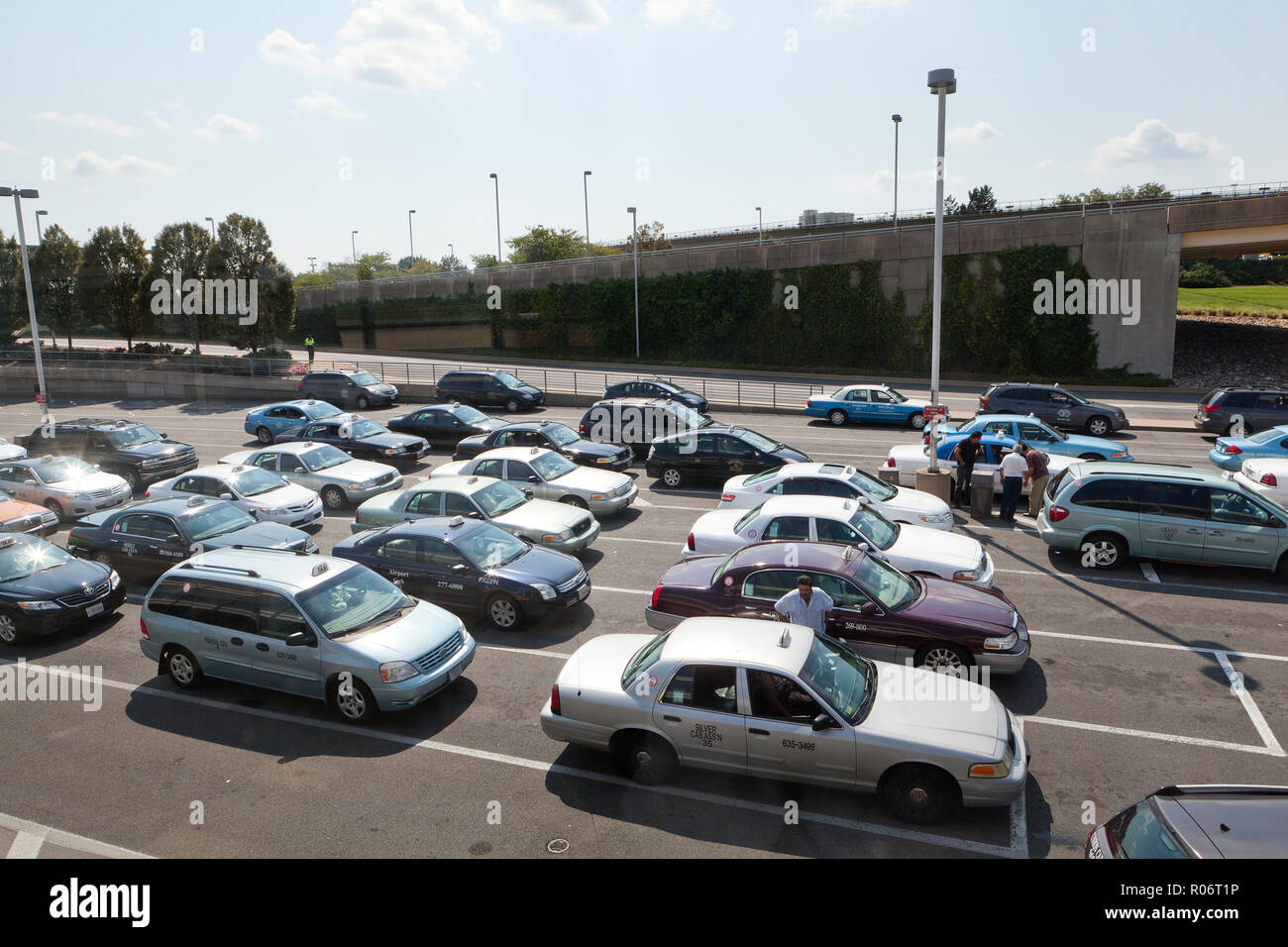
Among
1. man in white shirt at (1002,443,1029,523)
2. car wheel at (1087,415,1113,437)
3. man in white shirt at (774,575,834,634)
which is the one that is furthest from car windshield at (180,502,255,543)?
car wheel at (1087,415,1113,437)

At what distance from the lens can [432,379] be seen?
119 ft

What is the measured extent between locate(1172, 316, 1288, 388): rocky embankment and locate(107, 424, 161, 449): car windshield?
130ft

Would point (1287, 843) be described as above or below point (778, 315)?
below

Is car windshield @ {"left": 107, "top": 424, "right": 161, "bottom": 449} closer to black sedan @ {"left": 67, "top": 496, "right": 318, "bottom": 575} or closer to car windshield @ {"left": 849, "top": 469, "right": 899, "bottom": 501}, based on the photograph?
black sedan @ {"left": 67, "top": 496, "right": 318, "bottom": 575}

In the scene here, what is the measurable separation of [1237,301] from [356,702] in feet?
231

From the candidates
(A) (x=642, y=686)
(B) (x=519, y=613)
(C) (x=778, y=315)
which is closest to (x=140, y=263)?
(C) (x=778, y=315)

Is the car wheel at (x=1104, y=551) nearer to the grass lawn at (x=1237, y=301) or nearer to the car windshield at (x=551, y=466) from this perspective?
the car windshield at (x=551, y=466)

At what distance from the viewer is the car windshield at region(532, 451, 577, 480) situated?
16141 millimetres

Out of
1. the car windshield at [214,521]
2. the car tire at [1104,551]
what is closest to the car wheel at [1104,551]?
the car tire at [1104,551]

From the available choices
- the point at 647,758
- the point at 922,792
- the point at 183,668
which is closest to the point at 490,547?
the point at 183,668

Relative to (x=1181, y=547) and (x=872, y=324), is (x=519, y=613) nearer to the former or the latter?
→ (x=1181, y=547)

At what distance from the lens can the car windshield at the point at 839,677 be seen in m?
7.07

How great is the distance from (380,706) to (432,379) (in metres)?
28.9

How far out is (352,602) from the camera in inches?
372
